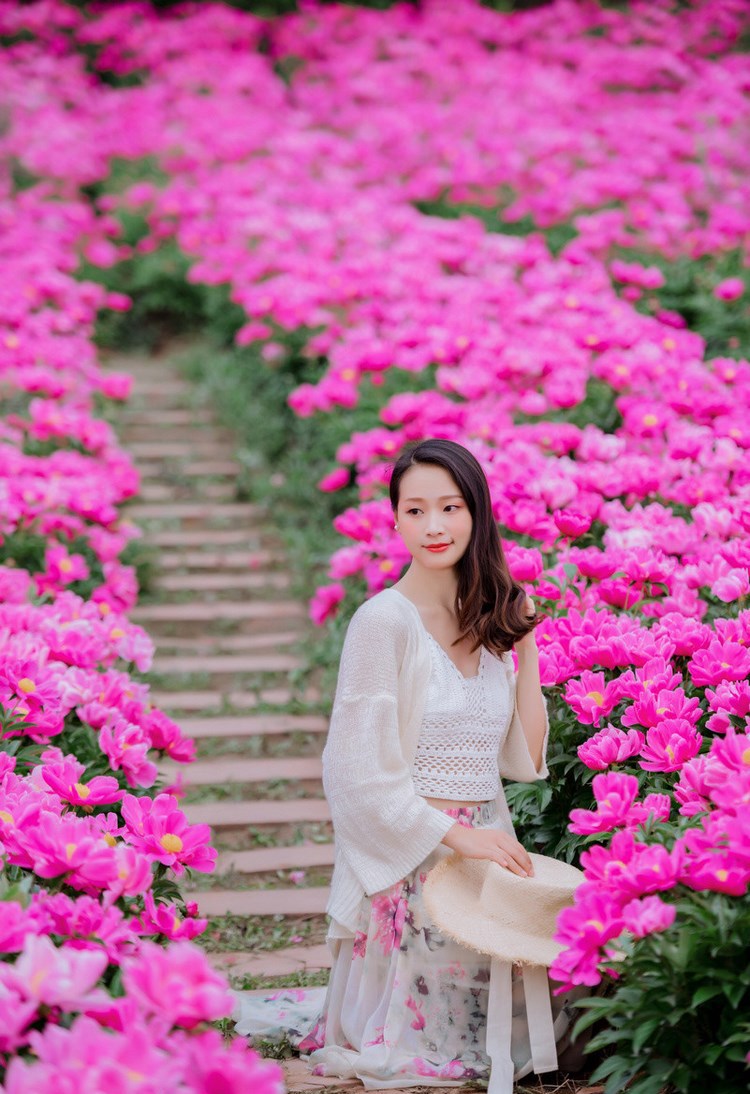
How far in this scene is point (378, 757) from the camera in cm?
215

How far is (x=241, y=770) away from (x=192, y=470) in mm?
1907

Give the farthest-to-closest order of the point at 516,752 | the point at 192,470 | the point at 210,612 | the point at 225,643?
the point at 192,470 < the point at 210,612 < the point at 225,643 < the point at 516,752

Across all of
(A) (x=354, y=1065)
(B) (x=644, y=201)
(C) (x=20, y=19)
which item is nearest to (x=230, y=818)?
(A) (x=354, y=1065)

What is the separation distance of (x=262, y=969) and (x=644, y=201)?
4.40 m

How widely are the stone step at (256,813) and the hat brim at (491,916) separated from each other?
4.24 ft

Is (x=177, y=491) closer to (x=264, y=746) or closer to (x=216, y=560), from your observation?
(x=216, y=560)

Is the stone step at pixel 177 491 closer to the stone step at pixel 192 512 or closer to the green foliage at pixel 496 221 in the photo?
the stone step at pixel 192 512

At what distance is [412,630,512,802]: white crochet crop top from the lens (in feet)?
7.36

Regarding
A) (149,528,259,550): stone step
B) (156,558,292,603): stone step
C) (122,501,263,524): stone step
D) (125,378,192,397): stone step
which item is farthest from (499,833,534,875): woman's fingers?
(125,378,192,397): stone step

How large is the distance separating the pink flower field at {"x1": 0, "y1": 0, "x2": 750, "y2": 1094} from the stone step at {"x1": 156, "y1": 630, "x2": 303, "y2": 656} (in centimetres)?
29

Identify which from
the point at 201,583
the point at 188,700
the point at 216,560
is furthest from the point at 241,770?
the point at 216,560

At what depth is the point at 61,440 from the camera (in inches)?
172

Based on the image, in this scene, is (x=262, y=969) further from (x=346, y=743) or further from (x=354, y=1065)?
(x=346, y=743)

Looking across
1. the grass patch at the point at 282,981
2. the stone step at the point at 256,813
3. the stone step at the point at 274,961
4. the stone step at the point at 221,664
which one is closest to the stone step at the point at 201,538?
the stone step at the point at 221,664
